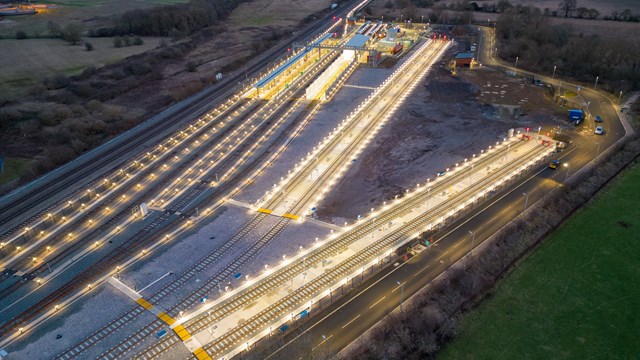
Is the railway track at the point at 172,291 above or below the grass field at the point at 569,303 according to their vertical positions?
above

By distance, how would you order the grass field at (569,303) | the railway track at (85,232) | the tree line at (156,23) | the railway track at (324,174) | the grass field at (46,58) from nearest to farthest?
the grass field at (569,303) < the railway track at (85,232) < the railway track at (324,174) < the grass field at (46,58) < the tree line at (156,23)

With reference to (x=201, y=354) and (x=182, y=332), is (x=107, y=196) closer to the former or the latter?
(x=182, y=332)

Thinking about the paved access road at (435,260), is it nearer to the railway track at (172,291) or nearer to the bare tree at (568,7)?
the railway track at (172,291)

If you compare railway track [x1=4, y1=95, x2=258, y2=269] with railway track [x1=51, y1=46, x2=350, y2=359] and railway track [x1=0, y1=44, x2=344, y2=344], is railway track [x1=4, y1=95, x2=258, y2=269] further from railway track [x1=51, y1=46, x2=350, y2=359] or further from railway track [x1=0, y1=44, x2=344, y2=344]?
railway track [x1=51, y1=46, x2=350, y2=359]

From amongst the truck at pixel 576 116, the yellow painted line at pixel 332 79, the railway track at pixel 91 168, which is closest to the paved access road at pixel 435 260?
the truck at pixel 576 116

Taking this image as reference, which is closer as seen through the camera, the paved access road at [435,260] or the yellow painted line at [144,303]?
the paved access road at [435,260]

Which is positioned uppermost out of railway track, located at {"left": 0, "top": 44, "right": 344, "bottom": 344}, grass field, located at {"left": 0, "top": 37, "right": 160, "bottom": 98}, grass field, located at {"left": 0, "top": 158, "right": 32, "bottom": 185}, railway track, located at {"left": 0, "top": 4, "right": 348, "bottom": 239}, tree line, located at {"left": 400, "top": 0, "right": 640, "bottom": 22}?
tree line, located at {"left": 400, "top": 0, "right": 640, "bottom": 22}

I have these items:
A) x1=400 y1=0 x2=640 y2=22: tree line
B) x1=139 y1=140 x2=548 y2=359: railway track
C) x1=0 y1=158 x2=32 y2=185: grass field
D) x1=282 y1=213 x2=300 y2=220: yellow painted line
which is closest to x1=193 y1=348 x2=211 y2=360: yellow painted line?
x1=139 y1=140 x2=548 y2=359: railway track
